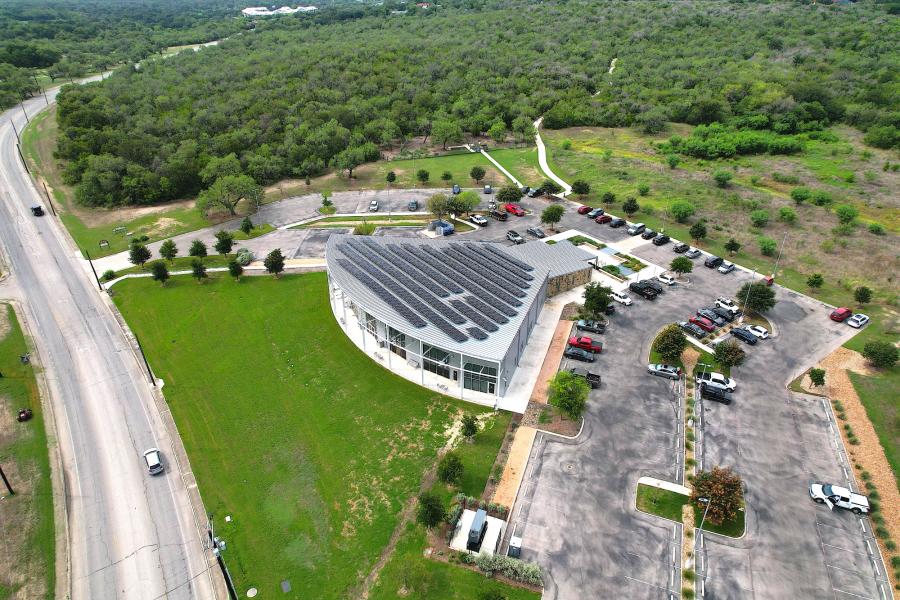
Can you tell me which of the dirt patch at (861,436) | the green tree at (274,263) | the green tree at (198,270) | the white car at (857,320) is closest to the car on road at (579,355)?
the dirt patch at (861,436)

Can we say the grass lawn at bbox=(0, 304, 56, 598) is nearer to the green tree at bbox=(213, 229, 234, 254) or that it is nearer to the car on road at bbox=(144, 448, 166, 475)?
the car on road at bbox=(144, 448, 166, 475)

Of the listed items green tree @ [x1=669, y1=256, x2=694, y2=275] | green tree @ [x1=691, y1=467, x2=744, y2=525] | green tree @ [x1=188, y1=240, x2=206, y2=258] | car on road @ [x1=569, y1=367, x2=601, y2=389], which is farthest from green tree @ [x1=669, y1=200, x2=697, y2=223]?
green tree @ [x1=188, y1=240, x2=206, y2=258]

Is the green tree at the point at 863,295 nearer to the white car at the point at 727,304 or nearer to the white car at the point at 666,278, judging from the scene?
the white car at the point at 727,304

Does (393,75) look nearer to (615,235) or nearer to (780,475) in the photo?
(615,235)

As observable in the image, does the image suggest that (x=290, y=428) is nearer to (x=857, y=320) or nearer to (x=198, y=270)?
(x=198, y=270)

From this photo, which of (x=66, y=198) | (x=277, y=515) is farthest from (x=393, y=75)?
(x=277, y=515)

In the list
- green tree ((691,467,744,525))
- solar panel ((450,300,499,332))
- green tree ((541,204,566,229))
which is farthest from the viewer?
green tree ((541,204,566,229))
